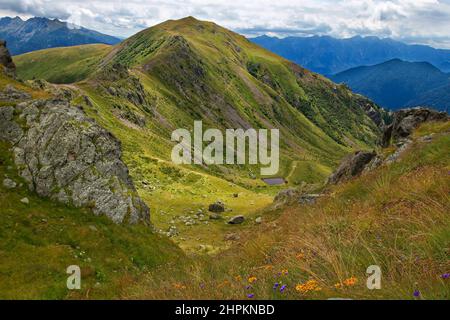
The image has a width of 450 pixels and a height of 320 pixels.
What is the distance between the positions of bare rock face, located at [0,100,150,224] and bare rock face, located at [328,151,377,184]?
90.3 ft

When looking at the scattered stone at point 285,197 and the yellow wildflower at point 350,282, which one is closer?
the yellow wildflower at point 350,282

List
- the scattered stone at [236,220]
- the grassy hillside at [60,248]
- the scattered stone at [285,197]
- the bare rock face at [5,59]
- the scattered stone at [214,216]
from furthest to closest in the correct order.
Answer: the scattered stone at [214,216]
the scattered stone at [236,220]
the scattered stone at [285,197]
the bare rock face at [5,59]
the grassy hillside at [60,248]

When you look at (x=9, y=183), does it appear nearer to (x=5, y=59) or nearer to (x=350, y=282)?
(x=5, y=59)

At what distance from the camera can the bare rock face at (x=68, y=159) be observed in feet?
78.9

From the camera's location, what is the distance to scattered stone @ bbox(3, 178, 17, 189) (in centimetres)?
2227

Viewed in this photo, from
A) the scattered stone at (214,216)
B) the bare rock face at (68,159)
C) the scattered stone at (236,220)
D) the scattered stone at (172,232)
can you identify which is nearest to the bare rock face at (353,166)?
the scattered stone at (236,220)

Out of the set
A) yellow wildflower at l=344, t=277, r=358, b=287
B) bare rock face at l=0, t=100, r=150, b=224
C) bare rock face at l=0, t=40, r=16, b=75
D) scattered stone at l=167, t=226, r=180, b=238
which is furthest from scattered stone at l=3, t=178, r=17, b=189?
scattered stone at l=167, t=226, r=180, b=238

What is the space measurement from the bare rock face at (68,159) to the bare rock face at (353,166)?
27509 mm

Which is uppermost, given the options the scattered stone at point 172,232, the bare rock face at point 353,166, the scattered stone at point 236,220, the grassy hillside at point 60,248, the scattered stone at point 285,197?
the bare rock face at point 353,166

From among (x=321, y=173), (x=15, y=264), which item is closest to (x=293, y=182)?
(x=321, y=173)

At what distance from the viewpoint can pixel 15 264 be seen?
1661 centimetres

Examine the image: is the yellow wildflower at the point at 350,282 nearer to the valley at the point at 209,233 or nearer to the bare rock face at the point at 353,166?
the valley at the point at 209,233

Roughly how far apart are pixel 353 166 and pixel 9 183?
121ft
